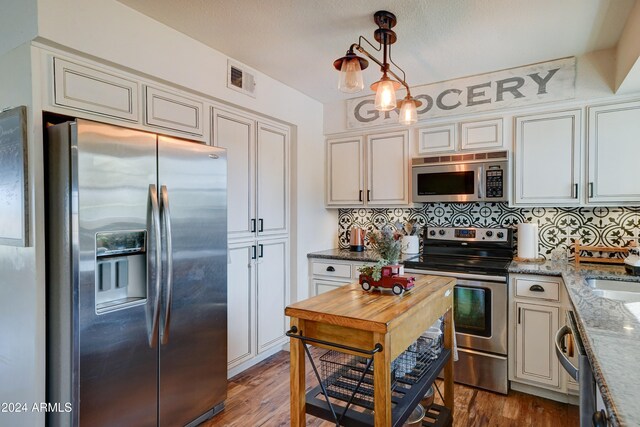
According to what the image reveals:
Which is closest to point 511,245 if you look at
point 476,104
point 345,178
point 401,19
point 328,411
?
point 476,104

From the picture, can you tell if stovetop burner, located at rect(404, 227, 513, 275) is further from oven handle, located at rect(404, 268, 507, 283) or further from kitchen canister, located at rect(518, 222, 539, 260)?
kitchen canister, located at rect(518, 222, 539, 260)

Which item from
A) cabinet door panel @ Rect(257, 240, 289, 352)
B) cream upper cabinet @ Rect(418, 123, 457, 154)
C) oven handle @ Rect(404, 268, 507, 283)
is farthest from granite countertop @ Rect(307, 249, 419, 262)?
cream upper cabinet @ Rect(418, 123, 457, 154)

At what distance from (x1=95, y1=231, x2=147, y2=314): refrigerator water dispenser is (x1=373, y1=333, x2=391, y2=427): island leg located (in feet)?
4.13

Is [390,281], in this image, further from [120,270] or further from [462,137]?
[462,137]

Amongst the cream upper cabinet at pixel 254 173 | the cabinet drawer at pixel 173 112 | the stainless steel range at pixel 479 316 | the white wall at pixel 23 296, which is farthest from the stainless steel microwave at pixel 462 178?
the white wall at pixel 23 296

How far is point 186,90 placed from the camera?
8.07 feet

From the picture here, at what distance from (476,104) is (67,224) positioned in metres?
3.03

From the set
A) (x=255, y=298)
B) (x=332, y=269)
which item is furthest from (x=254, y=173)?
(x=332, y=269)

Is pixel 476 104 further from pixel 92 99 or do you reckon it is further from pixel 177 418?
pixel 177 418

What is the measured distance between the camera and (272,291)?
3309 millimetres

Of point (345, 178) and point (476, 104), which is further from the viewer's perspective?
point (345, 178)

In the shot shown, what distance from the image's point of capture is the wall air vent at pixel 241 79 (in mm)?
2740

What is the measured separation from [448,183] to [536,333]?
1329mm

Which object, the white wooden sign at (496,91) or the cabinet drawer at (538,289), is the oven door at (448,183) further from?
the cabinet drawer at (538,289)
